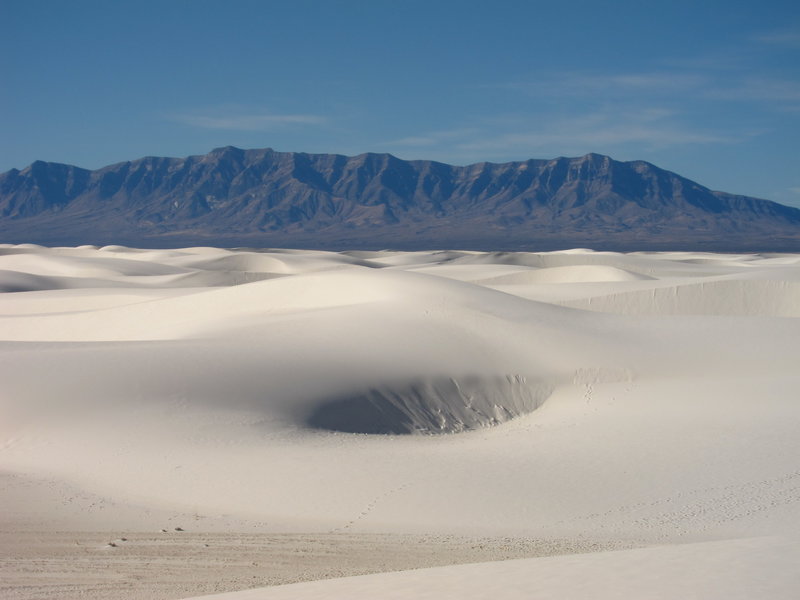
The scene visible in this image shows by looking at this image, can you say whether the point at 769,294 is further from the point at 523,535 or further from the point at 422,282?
the point at 523,535

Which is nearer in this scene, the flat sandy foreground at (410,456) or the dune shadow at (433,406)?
the flat sandy foreground at (410,456)

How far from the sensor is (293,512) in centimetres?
1092

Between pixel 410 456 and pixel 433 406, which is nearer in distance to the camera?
pixel 410 456

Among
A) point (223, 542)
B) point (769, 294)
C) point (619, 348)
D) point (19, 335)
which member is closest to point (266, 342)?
point (619, 348)

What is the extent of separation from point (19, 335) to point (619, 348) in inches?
693

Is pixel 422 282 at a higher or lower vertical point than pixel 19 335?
higher

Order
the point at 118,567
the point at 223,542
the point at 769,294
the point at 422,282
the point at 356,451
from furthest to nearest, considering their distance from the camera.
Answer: the point at 769,294 < the point at 422,282 < the point at 356,451 < the point at 223,542 < the point at 118,567

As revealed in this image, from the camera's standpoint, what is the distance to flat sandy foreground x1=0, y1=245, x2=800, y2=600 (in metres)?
8.17

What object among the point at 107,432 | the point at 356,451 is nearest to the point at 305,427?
the point at 356,451

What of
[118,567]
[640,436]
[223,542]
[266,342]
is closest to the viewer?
[118,567]

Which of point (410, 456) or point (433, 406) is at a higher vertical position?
point (433, 406)

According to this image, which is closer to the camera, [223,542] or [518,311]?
[223,542]

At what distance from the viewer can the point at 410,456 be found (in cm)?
1348

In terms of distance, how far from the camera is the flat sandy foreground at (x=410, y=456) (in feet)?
26.8
